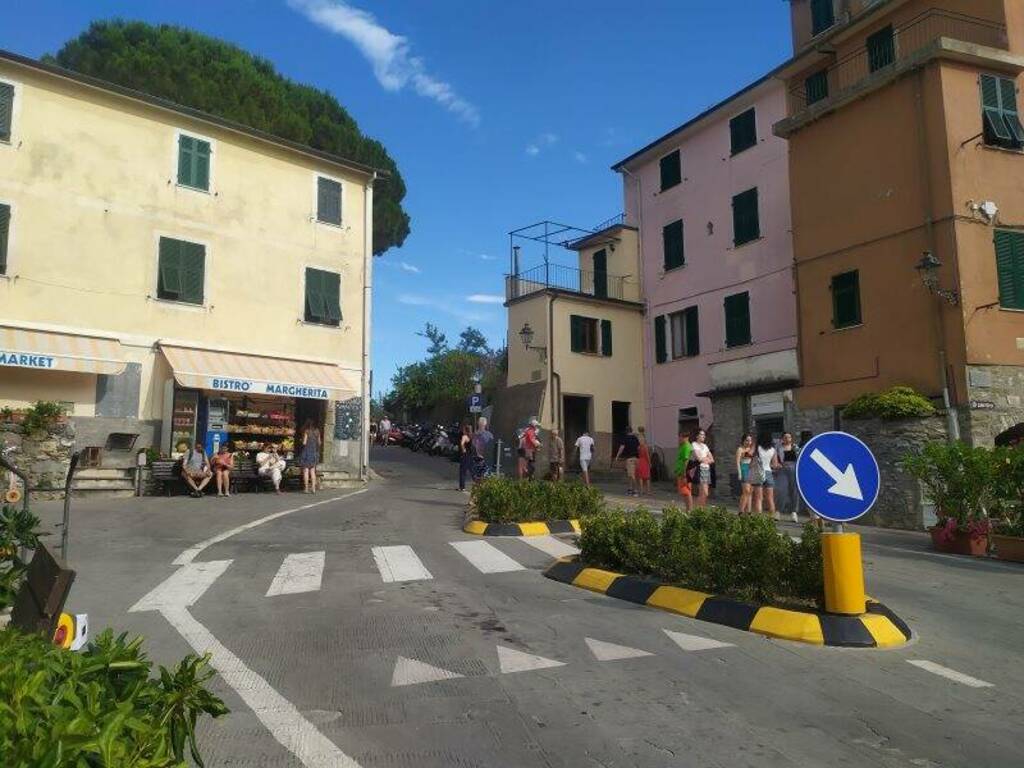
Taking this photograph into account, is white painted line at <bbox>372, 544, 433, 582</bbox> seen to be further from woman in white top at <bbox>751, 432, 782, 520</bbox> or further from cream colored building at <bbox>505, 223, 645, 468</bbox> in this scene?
cream colored building at <bbox>505, 223, 645, 468</bbox>

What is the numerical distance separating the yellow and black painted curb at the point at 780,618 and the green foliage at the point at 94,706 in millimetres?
4593

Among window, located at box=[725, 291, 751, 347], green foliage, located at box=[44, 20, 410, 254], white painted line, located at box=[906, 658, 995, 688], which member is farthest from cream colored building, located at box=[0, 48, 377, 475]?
white painted line, located at box=[906, 658, 995, 688]

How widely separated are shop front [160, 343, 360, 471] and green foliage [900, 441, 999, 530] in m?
15.0

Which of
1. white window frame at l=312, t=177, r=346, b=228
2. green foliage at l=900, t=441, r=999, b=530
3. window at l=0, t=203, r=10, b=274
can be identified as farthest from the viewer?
white window frame at l=312, t=177, r=346, b=228

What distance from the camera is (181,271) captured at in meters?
19.8

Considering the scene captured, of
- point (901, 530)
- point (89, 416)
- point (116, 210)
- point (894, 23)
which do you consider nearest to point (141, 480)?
point (89, 416)

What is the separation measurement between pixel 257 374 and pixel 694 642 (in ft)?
55.3

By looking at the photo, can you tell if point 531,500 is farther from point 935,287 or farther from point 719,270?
point 719,270

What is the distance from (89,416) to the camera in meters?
17.8

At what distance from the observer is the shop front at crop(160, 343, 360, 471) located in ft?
62.6

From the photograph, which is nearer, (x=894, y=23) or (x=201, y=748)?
(x=201, y=748)

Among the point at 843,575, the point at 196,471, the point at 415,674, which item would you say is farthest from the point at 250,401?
the point at 843,575

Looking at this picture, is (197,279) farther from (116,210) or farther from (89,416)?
(89,416)

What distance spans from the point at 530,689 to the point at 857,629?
2.69m
